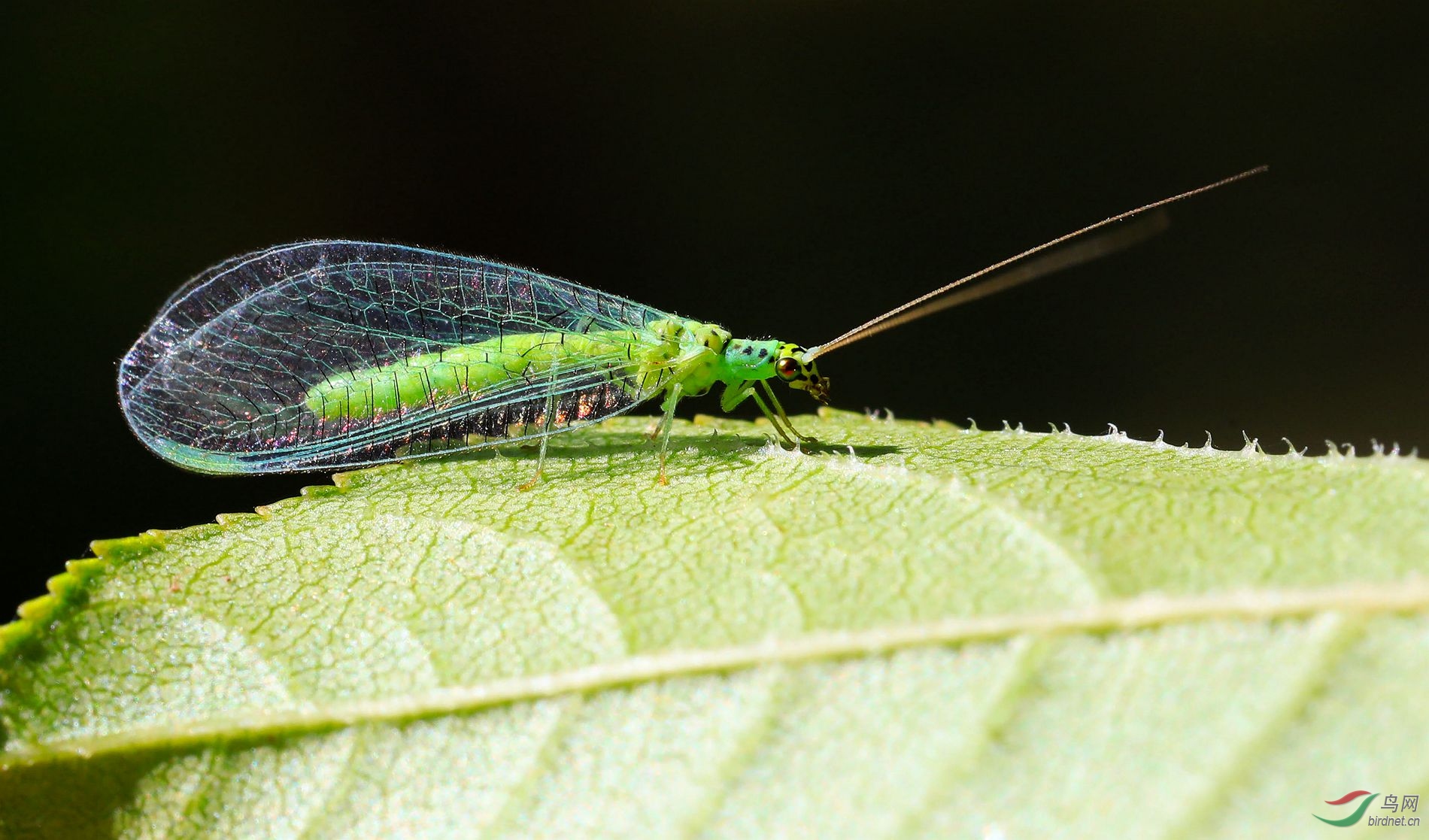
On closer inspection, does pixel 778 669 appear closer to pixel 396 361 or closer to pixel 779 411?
pixel 779 411

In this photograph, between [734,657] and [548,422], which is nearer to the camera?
[734,657]

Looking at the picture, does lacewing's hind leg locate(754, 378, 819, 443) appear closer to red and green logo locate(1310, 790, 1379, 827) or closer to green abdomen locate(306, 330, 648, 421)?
green abdomen locate(306, 330, 648, 421)

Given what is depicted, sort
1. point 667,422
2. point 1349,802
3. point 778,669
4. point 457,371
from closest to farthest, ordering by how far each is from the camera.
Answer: point 1349,802 < point 778,669 < point 667,422 < point 457,371

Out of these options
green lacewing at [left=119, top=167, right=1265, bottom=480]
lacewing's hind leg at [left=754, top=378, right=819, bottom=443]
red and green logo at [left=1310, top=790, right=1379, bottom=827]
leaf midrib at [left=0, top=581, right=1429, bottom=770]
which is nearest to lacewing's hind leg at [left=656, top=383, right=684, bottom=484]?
green lacewing at [left=119, top=167, right=1265, bottom=480]

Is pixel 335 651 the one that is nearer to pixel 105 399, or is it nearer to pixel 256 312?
pixel 256 312

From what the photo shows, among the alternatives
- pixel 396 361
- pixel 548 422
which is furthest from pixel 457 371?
pixel 548 422

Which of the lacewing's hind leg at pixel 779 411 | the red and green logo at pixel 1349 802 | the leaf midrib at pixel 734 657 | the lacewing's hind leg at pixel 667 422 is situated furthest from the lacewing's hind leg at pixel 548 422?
the red and green logo at pixel 1349 802

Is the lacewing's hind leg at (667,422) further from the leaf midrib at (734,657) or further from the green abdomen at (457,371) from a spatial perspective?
the leaf midrib at (734,657)

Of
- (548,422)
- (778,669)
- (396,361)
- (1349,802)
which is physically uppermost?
(396,361)
